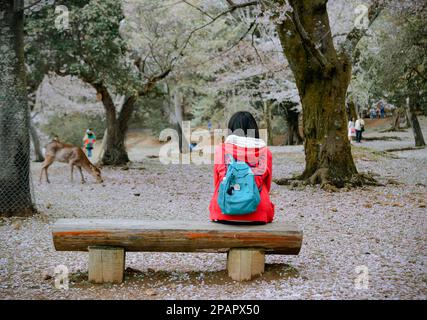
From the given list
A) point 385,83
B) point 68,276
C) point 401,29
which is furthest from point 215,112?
point 68,276

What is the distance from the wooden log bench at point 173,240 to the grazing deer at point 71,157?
921 cm

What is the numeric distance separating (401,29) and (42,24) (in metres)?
11.1

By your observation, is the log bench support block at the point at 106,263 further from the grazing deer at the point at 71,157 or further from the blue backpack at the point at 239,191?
the grazing deer at the point at 71,157

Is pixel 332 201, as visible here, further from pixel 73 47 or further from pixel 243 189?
pixel 73 47

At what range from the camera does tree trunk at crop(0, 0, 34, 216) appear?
7793 mm

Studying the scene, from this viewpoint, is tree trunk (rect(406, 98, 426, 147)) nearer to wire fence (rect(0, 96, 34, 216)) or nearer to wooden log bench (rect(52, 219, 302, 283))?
wire fence (rect(0, 96, 34, 216))

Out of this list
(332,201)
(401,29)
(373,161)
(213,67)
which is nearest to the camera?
(332,201)

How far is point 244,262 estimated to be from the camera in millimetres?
4449

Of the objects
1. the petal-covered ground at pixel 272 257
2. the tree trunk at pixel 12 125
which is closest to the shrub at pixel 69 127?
the petal-covered ground at pixel 272 257

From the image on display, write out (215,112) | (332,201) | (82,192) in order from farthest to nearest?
(215,112), (82,192), (332,201)

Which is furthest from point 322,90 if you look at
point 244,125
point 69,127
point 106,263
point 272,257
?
point 69,127

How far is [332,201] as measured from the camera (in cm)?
929

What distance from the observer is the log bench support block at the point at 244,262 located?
4441 millimetres

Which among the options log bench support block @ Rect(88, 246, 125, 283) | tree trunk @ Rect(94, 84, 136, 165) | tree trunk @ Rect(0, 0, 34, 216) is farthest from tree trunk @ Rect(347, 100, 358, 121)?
log bench support block @ Rect(88, 246, 125, 283)
